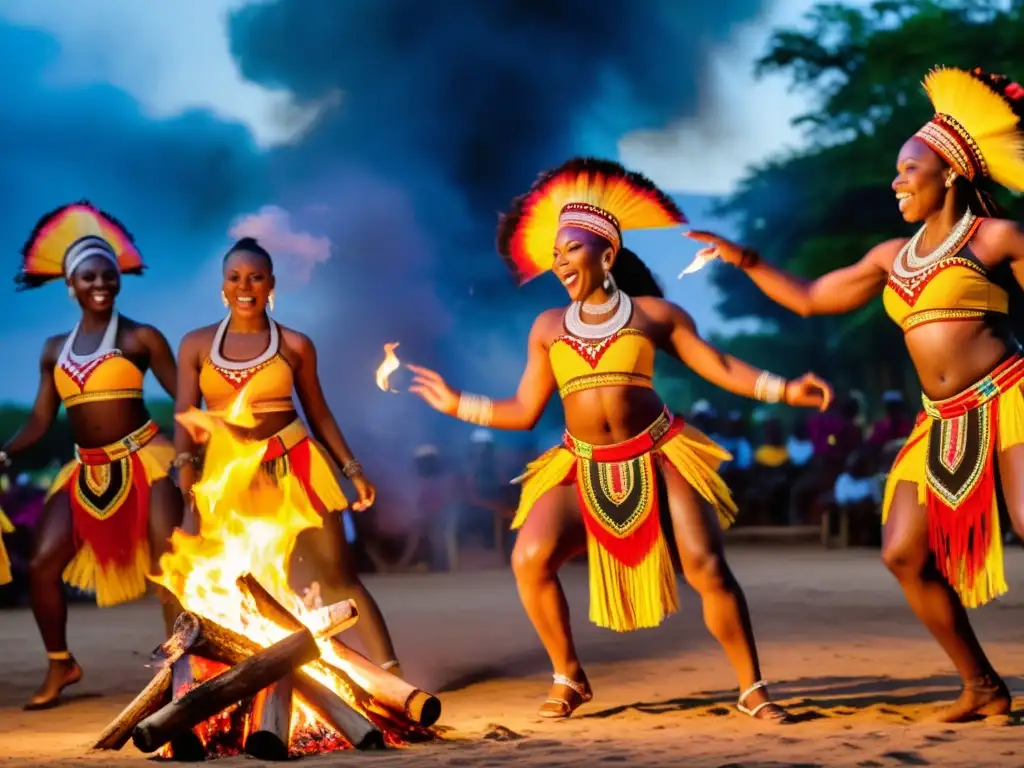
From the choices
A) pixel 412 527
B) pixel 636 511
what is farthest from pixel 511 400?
pixel 412 527

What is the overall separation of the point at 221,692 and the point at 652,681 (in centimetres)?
268

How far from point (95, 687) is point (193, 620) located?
8.27 ft

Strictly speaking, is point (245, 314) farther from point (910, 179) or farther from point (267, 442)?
point (910, 179)

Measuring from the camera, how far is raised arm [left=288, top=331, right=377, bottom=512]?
683 centimetres

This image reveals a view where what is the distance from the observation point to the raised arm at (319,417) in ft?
22.4

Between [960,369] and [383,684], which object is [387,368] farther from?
[960,369]

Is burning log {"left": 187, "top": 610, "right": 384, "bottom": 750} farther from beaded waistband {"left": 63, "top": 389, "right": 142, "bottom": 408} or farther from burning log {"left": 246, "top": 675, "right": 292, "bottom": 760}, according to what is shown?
beaded waistband {"left": 63, "top": 389, "right": 142, "bottom": 408}

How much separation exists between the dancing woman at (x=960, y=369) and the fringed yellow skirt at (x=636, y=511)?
77 cm

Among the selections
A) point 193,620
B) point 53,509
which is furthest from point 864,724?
point 53,509

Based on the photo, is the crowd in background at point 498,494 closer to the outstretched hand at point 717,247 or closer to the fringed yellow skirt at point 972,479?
the outstretched hand at point 717,247

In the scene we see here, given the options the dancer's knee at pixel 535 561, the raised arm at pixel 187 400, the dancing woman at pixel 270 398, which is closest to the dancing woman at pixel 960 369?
the dancer's knee at pixel 535 561

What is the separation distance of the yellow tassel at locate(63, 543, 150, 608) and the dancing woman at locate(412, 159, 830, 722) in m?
1.82

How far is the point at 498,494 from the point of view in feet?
49.8

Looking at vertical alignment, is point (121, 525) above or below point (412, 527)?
below
